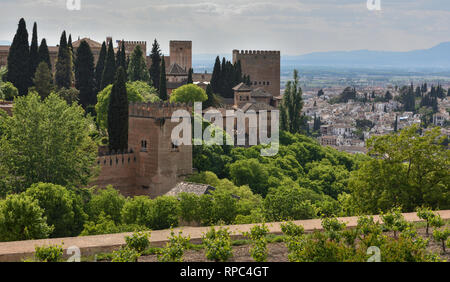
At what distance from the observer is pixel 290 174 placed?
40781 millimetres

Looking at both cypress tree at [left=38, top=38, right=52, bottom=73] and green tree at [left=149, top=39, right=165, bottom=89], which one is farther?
green tree at [left=149, top=39, right=165, bottom=89]

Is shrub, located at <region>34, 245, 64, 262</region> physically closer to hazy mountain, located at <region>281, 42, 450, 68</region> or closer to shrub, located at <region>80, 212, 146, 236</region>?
shrub, located at <region>80, 212, 146, 236</region>

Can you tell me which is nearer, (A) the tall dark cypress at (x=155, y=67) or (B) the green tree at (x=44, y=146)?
(B) the green tree at (x=44, y=146)

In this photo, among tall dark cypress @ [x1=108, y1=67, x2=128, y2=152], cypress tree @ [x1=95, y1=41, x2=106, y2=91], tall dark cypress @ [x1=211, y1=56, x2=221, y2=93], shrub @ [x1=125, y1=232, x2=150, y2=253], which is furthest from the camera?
tall dark cypress @ [x1=211, y1=56, x2=221, y2=93]

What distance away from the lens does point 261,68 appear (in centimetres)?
6831

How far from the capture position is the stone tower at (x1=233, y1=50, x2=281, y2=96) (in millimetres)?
68000

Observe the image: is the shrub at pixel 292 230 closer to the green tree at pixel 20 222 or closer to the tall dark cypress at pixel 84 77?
the green tree at pixel 20 222

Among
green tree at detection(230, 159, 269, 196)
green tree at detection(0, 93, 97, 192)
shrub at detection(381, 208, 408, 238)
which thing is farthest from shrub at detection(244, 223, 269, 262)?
green tree at detection(230, 159, 269, 196)

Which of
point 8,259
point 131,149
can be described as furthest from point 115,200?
point 8,259

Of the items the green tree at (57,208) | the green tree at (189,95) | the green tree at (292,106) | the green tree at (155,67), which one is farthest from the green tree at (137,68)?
the green tree at (57,208)

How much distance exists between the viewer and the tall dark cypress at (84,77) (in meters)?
44.7

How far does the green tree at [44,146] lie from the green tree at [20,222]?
9766mm

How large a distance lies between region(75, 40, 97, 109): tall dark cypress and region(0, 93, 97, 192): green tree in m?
19.4

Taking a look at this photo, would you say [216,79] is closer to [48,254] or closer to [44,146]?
[44,146]
